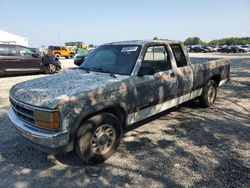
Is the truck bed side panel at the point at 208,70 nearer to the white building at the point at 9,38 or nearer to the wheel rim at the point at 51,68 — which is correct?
the wheel rim at the point at 51,68

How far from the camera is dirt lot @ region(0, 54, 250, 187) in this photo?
3422 millimetres

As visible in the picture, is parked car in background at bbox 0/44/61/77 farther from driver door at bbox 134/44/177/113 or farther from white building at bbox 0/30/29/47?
white building at bbox 0/30/29/47

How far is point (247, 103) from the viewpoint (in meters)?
7.19

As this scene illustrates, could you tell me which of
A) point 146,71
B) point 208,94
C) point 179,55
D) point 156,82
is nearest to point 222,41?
point 208,94

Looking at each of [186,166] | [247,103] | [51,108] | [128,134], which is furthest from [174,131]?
[247,103]

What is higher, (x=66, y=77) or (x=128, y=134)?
(x=66, y=77)

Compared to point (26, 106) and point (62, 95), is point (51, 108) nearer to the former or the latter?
point (62, 95)

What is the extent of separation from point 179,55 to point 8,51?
10535mm

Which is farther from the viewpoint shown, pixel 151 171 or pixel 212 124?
pixel 212 124

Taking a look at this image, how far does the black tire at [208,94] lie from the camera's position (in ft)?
21.2

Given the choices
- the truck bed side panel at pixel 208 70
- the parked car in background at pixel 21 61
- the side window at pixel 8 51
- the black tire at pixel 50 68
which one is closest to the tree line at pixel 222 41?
the black tire at pixel 50 68

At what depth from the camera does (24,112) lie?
3672 millimetres

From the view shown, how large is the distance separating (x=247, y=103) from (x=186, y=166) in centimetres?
440

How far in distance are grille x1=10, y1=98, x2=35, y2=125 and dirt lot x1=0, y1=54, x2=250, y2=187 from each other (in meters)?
0.77
